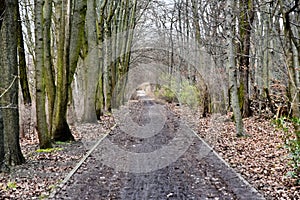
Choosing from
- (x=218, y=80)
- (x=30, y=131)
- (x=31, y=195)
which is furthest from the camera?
(x=218, y=80)

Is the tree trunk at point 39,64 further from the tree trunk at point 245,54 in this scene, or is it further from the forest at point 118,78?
the tree trunk at point 245,54

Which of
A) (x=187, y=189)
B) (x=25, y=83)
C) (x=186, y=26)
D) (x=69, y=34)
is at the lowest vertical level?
(x=187, y=189)

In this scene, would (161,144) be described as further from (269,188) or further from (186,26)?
(186,26)

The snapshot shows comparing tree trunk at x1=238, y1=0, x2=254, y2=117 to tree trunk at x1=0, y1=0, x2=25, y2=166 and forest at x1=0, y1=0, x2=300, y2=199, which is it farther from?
tree trunk at x1=0, y1=0, x2=25, y2=166

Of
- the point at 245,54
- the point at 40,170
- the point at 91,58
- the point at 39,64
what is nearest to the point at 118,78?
the point at 91,58

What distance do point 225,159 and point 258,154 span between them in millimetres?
924

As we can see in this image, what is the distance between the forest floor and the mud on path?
0.34 m

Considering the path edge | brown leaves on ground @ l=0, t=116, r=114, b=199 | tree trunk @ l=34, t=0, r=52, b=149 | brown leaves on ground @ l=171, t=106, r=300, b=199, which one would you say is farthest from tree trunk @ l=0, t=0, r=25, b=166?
brown leaves on ground @ l=171, t=106, r=300, b=199

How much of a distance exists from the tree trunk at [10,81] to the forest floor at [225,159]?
449 millimetres

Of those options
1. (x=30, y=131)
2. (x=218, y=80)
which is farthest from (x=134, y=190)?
(x=218, y=80)

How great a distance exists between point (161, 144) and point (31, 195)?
24.0 feet

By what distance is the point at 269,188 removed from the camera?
25.1ft

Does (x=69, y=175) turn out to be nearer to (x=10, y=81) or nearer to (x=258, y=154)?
(x=10, y=81)

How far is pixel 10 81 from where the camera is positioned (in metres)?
9.31
